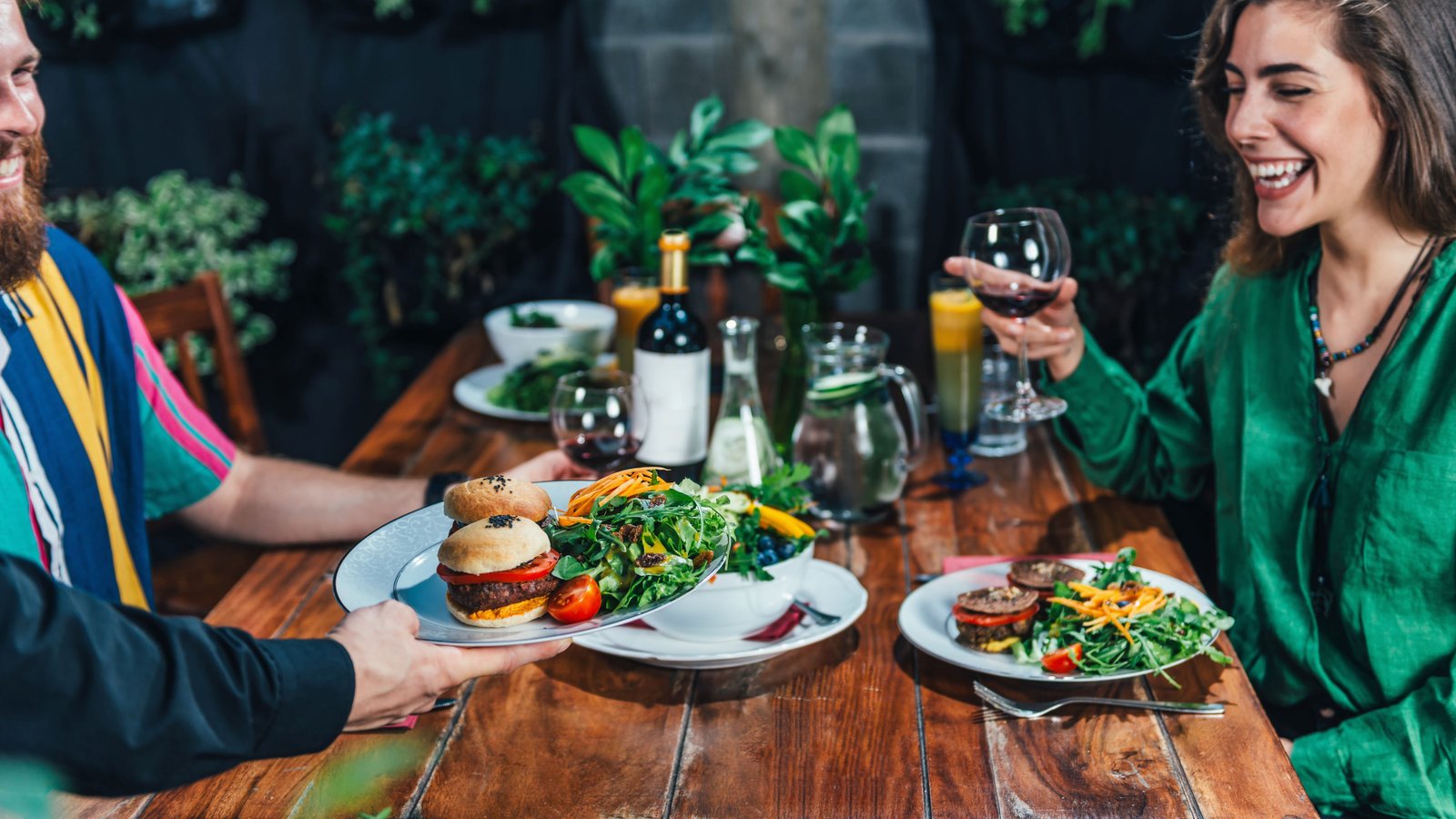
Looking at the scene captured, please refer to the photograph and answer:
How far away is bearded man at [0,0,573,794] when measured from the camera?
83cm

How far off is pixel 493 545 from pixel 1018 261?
2.57 ft

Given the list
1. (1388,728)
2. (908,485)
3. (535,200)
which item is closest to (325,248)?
(535,200)

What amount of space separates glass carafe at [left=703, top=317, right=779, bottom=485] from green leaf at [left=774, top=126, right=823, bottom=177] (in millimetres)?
368

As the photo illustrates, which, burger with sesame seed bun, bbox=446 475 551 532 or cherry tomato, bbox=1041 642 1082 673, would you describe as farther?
cherry tomato, bbox=1041 642 1082 673

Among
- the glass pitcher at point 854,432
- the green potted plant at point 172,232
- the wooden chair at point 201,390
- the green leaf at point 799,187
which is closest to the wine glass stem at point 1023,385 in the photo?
the glass pitcher at point 854,432

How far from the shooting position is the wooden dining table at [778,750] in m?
1.02

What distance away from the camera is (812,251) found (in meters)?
1.77

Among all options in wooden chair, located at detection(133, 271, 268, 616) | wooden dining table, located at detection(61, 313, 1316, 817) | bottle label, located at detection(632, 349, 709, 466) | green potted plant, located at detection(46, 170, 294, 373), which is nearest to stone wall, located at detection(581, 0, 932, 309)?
green potted plant, located at detection(46, 170, 294, 373)

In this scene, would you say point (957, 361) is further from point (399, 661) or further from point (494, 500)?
point (399, 661)

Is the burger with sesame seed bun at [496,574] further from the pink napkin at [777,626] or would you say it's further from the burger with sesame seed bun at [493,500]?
the pink napkin at [777,626]

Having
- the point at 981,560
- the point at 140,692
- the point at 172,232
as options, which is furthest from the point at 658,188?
the point at 172,232

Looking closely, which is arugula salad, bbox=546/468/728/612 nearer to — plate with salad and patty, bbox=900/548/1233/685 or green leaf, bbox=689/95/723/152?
plate with salad and patty, bbox=900/548/1233/685

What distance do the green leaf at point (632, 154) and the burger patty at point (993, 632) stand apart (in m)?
0.96

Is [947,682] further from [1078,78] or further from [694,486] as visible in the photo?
[1078,78]
